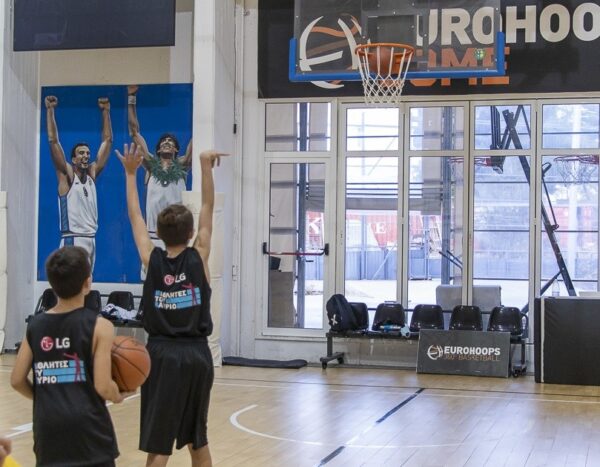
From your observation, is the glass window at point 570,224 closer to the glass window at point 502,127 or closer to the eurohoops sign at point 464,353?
the glass window at point 502,127

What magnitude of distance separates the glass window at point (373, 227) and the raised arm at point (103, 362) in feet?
32.9

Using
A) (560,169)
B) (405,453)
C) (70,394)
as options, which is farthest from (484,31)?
(70,394)

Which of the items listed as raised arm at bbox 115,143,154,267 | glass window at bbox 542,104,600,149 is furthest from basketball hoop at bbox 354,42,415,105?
raised arm at bbox 115,143,154,267

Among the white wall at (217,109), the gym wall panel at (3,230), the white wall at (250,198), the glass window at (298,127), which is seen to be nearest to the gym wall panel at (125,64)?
the white wall at (217,109)

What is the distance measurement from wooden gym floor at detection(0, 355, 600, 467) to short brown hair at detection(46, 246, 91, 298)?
3.54 meters

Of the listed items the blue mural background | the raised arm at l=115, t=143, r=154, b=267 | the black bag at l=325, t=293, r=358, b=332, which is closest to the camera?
the raised arm at l=115, t=143, r=154, b=267

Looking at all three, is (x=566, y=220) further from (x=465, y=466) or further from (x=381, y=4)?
(x=465, y=466)

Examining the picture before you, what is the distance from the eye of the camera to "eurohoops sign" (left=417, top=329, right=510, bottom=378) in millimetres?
11906

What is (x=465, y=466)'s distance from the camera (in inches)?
261

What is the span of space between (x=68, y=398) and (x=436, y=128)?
10310mm

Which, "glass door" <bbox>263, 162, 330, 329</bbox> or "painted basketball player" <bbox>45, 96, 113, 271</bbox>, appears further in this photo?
"painted basketball player" <bbox>45, 96, 113, 271</bbox>

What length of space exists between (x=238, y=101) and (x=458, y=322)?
14.3 ft

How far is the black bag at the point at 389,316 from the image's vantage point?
12.7 metres

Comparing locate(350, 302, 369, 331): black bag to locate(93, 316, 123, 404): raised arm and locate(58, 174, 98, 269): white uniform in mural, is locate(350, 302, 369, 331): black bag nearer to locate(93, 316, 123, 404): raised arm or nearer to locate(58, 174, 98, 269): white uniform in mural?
locate(58, 174, 98, 269): white uniform in mural
